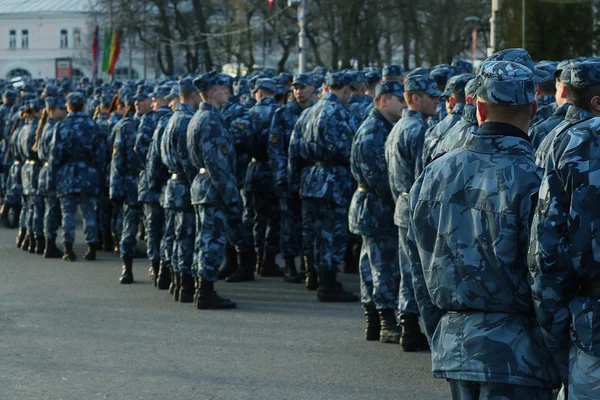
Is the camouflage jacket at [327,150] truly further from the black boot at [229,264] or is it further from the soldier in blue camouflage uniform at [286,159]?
the black boot at [229,264]

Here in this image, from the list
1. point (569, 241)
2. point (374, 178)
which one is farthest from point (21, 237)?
point (569, 241)

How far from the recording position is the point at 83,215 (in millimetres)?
14211

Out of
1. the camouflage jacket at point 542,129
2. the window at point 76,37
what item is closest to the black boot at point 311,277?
the camouflage jacket at point 542,129

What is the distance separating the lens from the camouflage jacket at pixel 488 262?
4.36m

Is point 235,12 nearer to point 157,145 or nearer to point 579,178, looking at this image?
point 157,145

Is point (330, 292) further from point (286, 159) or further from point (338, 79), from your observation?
point (338, 79)

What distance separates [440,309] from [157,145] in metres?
7.27

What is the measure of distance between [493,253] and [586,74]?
0.90 meters

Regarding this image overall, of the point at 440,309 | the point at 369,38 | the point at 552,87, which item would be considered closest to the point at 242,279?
the point at 552,87

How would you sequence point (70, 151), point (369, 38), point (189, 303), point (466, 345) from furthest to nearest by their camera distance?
point (369, 38), point (70, 151), point (189, 303), point (466, 345)

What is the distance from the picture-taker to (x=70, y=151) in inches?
558

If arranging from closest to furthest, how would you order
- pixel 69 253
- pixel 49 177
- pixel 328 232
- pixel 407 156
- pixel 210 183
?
pixel 407 156 < pixel 210 183 < pixel 328 232 < pixel 69 253 < pixel 49 177

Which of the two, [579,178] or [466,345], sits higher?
[579,178]

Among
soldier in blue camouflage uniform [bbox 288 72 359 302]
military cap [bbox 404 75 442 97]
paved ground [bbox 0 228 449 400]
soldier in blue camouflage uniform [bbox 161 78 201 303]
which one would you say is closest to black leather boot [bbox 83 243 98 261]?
paved ground [bbox 0 228 449 400]
